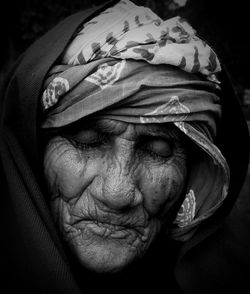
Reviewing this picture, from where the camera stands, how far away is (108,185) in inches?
52.7

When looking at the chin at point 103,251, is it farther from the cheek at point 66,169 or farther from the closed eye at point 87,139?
the closed eye at point 87,139

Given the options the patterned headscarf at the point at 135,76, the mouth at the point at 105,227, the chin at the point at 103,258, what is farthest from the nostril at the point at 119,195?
the patterned headscarf at the point at 135,76

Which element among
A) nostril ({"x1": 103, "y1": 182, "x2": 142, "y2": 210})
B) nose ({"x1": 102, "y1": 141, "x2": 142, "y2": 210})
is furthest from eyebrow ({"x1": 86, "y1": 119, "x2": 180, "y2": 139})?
nostril ({"x1": 103, "y1": 182, "x2": 142, "y2": 210})

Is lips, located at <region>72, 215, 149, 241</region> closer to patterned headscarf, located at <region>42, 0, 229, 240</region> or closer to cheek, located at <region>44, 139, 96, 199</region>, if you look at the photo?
cheek, located at <region>44, 139, 96, 199</region>

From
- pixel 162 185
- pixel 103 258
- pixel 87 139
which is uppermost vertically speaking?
pixel 87 139

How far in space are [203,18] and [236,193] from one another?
147 centimetres

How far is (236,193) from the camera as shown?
6.19 feet

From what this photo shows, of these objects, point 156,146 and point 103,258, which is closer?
point 103,258

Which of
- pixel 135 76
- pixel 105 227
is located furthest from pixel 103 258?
pixel 135 76

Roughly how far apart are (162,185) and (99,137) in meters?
0.44

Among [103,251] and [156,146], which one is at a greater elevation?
[156,146]

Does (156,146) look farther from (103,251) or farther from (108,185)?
(103,251)

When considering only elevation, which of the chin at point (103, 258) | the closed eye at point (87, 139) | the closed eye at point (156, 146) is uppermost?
the closed eye at point (87, 139)

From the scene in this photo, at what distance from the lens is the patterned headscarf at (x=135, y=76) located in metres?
1.32
